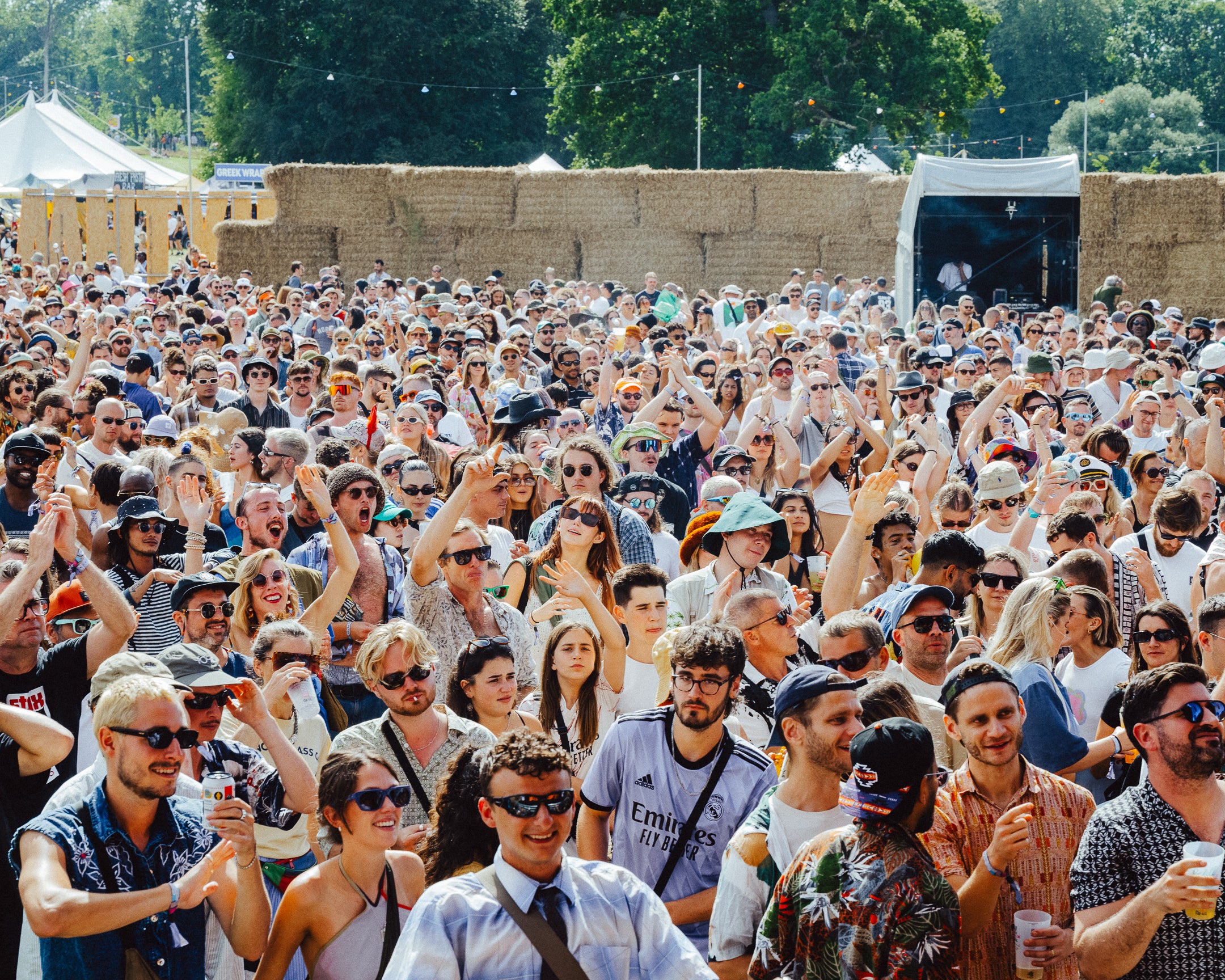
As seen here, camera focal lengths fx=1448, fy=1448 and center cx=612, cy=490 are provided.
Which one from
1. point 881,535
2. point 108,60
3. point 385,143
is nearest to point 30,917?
point 881,535

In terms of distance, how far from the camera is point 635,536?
6645 millimetres

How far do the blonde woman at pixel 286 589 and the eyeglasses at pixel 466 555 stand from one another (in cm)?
50

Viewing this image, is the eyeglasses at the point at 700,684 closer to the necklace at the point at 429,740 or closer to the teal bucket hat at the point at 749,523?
the necklace at the point at 429,740

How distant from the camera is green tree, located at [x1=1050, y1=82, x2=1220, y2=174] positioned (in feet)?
195

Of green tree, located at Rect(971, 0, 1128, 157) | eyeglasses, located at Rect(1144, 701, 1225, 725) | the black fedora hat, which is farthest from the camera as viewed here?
green tree, located at Rect(971, 0, 1128, 157)

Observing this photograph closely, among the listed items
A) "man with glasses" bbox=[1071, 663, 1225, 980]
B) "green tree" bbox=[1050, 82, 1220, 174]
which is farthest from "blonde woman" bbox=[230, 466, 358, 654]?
"green tree" bbox=[1050, 82, 1220, 174]

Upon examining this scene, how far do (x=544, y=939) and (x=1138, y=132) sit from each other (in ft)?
212

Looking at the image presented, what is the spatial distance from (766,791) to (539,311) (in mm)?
13075

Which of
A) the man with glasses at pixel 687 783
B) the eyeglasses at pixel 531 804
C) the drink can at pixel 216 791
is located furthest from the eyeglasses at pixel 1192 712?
the drink can at pixel 216 791

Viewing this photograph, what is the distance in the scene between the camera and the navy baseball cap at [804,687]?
3762 mm

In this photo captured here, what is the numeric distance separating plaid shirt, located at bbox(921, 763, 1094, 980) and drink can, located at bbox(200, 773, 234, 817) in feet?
5.94

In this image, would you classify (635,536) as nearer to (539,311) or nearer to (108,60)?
(539,311)

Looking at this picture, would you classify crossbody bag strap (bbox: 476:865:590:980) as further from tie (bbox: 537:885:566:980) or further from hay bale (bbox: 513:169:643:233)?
hay bale (bbox: 513:169:643:233)

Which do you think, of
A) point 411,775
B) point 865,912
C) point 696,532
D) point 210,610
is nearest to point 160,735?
point 411,775
